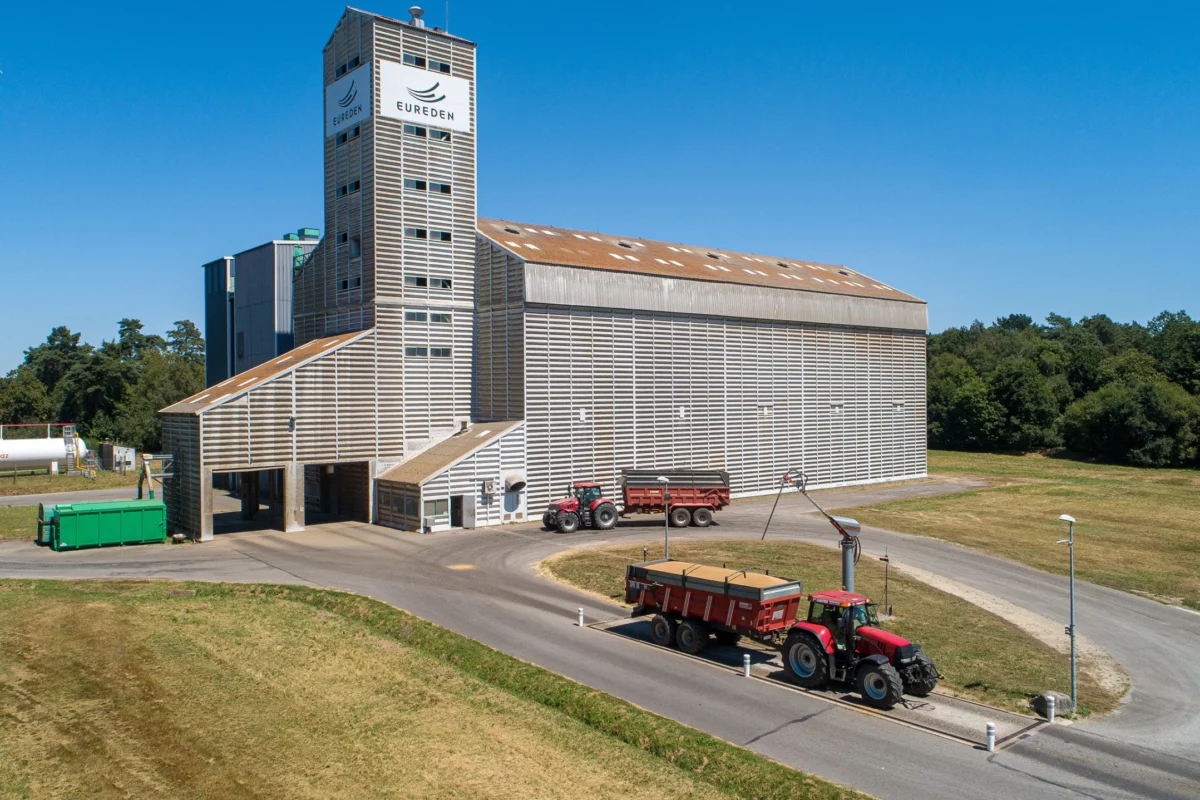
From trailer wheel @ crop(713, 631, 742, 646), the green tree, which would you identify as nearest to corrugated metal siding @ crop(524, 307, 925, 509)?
trailer wheel @ crop(713, 631, 742, 646)

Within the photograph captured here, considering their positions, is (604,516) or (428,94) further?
(428,94)

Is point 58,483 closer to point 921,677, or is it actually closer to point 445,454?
point 445,454

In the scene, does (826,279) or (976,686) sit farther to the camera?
(826,279)

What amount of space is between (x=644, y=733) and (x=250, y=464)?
97.2 feet

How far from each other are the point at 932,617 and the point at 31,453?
67.2 metres

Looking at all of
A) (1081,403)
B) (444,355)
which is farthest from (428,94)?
(1081,403)

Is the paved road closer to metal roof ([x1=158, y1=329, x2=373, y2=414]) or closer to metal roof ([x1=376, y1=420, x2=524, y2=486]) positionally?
metal roof ([x1=376, y1=420, x2=524, y2=486])

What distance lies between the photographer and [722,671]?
2203 centimetres

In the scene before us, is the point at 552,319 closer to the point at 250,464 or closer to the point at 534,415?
the point at 534,415

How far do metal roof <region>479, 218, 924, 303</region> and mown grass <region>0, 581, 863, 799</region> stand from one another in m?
27.9

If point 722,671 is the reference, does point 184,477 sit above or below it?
above

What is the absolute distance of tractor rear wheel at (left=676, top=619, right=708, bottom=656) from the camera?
23.2 meters

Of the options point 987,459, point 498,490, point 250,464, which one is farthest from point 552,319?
point 987,459

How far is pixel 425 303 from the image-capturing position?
47.9 meters
